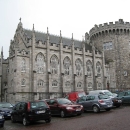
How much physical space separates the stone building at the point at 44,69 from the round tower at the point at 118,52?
3.76m

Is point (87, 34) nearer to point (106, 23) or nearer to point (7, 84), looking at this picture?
point (106, 23)

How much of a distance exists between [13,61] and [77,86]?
49.8ft

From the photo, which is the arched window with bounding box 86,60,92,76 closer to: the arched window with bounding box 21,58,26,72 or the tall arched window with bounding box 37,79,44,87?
the tall arched window with bounding box 37,79,44,87

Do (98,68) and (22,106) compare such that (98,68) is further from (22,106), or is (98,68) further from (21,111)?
(21,111)

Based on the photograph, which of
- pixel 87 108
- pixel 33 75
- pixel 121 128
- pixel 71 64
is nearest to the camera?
pixel 121 128

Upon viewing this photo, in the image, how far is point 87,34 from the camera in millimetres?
61781

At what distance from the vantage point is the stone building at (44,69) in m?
37.5

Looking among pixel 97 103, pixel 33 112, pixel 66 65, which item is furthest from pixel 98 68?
pixel 33 112

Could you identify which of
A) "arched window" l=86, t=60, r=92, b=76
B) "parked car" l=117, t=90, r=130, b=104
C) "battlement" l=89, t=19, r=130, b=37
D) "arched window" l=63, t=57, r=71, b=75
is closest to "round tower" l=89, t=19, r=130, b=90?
"battlement" l=89, t=19, r=130, b=37

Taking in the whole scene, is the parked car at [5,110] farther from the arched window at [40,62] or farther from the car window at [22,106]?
the arched window at [40,62]

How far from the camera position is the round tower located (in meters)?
52.9

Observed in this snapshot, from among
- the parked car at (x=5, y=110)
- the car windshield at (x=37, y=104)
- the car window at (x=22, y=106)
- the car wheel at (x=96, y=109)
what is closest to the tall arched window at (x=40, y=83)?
the parked car at (x=5, y=110)

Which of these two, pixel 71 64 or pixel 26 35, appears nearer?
pixel 26 35

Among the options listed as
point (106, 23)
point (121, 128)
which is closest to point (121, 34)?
point (106, 23)
